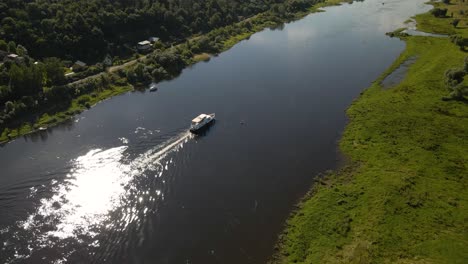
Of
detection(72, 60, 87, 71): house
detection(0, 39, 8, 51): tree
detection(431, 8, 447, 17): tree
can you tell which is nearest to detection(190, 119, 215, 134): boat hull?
detection(72, 60, 87, 71): house

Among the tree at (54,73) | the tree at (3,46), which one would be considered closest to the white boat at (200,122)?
the tree at (54,73)

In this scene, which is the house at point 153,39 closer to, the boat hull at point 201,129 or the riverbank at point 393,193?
the boat hull at point 201,129

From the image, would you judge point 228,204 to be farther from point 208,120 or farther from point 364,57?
Answer: point 364,57

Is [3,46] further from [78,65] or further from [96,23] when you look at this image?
[96,23]

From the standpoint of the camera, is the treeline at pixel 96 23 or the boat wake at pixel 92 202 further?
the treeline at pixel 96 23

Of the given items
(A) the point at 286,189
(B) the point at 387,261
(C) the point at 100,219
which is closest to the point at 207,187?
(A) the point at 286,189

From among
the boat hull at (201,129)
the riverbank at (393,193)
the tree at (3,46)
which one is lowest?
the riverbank at (393,193)
